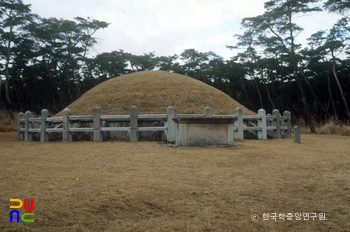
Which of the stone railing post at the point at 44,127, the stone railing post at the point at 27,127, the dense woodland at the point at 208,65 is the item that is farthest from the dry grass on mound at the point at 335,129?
the stone railing post at the point at 27,127

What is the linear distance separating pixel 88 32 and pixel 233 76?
17.7 meters

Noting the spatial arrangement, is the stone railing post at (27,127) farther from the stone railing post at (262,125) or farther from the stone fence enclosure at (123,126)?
the stone railing post at (262,125)

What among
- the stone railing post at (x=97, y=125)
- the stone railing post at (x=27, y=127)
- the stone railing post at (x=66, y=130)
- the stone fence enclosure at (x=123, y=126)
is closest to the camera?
the stone fence enclosure at (x=123, y=126)

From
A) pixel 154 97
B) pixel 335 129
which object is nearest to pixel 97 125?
pixel 154 97

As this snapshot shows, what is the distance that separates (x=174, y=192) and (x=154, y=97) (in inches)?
465

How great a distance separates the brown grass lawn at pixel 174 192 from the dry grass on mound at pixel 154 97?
26.2 feet

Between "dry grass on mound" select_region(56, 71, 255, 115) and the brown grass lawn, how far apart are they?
7.97m

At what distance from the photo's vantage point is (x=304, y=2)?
69.6 ft

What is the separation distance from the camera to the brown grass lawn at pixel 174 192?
129 inches

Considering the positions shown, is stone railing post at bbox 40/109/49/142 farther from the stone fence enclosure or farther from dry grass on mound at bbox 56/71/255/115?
dry grass on mound at bbox 56/71/255/115

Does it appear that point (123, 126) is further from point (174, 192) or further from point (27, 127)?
point (174, 192)

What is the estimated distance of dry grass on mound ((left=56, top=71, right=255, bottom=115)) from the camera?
15.0 meters

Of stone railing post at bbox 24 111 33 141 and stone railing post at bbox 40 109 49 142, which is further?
stone railing post at bbox 24 111 33 141

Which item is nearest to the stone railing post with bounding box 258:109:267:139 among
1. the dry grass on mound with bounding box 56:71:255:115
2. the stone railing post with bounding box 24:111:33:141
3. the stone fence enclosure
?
the stone fence enclosure
